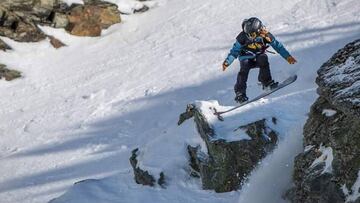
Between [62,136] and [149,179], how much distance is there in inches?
300

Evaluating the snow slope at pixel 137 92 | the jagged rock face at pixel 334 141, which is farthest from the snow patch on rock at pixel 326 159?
the snow slope at pixel 137 92

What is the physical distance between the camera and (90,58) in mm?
23047

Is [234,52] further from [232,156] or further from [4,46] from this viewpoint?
[4,46]

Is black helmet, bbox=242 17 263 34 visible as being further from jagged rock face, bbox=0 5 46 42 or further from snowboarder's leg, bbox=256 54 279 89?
jagged rock face, bbox=0 5 46 42

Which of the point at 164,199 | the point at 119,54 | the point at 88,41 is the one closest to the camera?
the point at 164,199

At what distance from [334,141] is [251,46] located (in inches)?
180

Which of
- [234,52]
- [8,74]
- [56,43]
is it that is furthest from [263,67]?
[56,43]

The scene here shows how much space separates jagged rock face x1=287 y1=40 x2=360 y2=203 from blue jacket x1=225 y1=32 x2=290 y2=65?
340 cm

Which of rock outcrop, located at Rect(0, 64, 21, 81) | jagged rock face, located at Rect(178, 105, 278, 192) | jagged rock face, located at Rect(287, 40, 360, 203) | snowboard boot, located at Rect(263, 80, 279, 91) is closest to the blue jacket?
snowboard boot, located at Rect(263, 80, 279, 91)

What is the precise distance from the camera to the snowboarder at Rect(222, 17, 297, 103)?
400 inches

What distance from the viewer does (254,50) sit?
10.6 meters

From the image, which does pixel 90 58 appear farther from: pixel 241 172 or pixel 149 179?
pixel 241 172

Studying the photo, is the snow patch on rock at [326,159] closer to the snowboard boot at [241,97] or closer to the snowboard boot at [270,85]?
the snowboard boot at [270,85]

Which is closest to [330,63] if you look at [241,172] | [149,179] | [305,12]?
[241,172]
